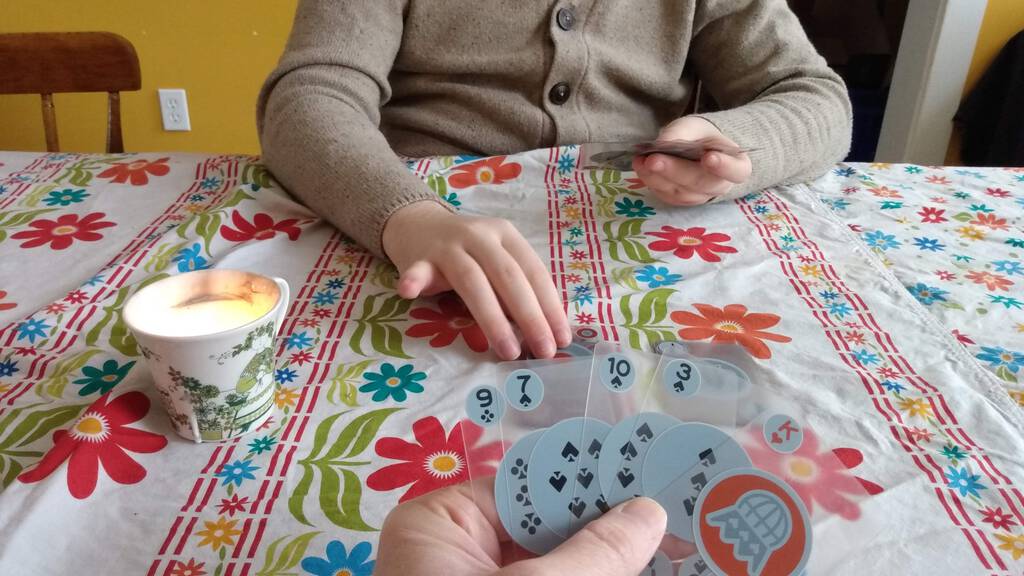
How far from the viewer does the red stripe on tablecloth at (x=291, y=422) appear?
1.22 feet

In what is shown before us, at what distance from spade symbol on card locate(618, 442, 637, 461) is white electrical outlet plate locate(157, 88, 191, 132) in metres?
1.91

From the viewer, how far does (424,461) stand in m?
0.41

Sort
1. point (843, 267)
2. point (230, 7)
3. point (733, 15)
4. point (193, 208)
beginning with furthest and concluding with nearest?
1. point (230, 7)
2. point (733, 15)
3. point (193, 208)
4. point (843, 267)

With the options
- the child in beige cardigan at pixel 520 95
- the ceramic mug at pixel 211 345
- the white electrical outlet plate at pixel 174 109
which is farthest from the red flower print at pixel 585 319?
the white electrical outlet plate at pixel 174 109

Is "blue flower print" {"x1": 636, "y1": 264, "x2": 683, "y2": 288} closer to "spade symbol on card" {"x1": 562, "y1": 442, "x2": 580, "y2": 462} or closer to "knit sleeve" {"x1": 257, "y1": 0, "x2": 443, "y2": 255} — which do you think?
"knit sleeve" {"x1": 257, "y1": 0, "x2": 443, "y2": 255}

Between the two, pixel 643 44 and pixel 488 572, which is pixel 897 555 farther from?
pixel 643 44

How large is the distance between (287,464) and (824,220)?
54cm

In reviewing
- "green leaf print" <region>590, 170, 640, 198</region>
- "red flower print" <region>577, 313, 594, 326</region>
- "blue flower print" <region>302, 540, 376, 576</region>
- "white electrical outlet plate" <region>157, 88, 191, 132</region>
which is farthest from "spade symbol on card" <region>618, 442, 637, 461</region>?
"white electrical outlet plate" <region>157, 88, 191, 132</region>

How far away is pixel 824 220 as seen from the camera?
27.9 inches

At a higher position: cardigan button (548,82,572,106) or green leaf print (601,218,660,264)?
cardigan button (548,82,572,106)

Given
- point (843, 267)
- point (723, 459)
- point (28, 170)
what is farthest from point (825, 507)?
point (28, 170)

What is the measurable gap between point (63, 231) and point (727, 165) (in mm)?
600

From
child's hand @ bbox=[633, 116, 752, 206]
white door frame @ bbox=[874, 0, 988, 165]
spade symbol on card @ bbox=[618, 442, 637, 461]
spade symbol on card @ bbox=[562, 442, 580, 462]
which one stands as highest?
spade symbol on card @ bbox=[618, 442, 637, 461]

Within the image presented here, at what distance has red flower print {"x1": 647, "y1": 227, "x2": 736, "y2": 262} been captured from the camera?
2.12ft
